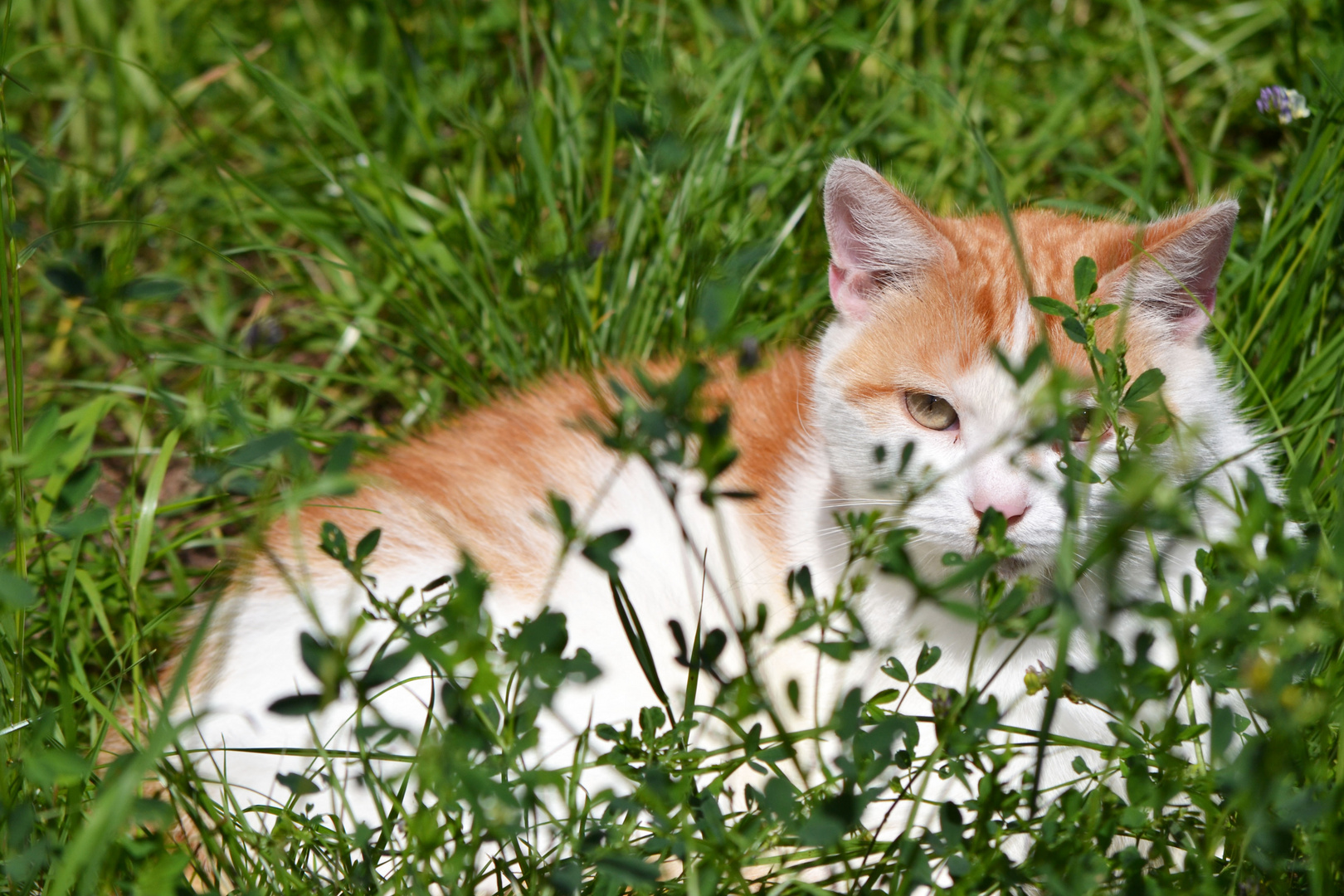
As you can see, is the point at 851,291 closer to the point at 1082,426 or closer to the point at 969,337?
the point at 969,337

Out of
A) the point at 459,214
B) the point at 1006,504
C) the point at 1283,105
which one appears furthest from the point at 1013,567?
the point at 459,214

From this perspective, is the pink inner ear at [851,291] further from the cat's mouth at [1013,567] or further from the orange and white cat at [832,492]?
the cat's mouth at [1013,567]

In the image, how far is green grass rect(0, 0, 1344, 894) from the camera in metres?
1.47

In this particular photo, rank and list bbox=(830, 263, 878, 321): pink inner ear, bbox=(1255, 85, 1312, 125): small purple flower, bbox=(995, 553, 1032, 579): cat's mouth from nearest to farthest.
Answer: bbox=(995, 553, 1032, 579): cat's mouth
bbox=(830, 263, 878, 321): pink inner ear
bbox=(1255, 85, 1312, 125): small purple flower

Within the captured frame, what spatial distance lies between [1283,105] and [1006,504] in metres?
1.16

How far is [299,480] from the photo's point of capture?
1.14 metres

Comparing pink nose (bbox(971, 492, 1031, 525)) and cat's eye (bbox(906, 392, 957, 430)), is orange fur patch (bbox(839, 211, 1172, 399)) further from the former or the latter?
pink nose (bbox(971, 492, 1031, 525))

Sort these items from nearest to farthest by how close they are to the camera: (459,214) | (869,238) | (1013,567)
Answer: (1013,567) → (869,238) → (459,214)

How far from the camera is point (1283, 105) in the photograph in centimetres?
200

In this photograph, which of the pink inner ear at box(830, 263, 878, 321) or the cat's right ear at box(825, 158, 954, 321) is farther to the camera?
the pink inner ear at box(830, 263, 878, 321)

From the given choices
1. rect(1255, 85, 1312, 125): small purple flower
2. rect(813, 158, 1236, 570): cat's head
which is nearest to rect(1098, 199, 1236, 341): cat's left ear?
rect(813, 158, 1236, 570): cat's head

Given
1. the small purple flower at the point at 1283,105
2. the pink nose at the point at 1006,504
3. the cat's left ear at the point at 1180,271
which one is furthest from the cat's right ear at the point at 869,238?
the small purple flower at the point at 1283,105

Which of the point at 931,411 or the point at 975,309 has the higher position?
the point at 975,309

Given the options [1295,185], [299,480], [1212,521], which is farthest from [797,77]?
[299,480]
